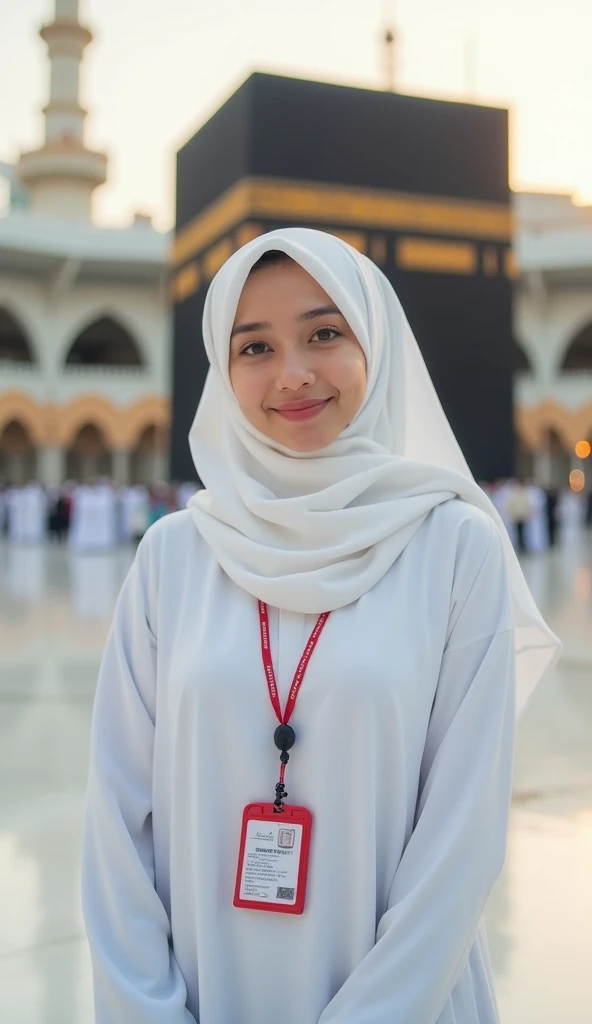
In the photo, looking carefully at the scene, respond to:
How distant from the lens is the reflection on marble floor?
1368 mm

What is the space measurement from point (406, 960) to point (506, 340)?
10.2m

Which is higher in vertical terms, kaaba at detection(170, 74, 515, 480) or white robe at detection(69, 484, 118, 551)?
kaaba at detection(170, 74, 515, 480)

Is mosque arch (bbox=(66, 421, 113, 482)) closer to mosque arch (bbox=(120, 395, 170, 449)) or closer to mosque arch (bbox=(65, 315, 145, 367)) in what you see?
mosque arch (bbox=(120, 395, 170, 449))

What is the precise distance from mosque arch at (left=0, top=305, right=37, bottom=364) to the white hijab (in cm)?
2049

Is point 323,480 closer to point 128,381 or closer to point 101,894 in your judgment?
point 101,894

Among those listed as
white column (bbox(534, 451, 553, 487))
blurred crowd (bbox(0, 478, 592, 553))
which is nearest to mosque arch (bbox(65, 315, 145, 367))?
blurred crowd (bbox(0, 478, 592, 553))

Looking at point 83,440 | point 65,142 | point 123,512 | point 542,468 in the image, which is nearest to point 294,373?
point 123,512

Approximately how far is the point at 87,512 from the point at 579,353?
50.6 ft

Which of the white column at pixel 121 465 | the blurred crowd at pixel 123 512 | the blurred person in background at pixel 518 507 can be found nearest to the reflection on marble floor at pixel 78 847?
the blurred person in background at pixel 518 507

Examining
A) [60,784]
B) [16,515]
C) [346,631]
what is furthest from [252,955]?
[16,515]

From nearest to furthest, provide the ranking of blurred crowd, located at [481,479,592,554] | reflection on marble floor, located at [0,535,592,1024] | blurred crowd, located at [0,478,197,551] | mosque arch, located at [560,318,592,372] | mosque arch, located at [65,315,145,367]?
reflection on marble floor, located at [0,535,592,1024] → blurred crowd, located at [481,479,592,554] → blurred crowd, located at [0,478,197,551] → mosque arch, located at [65,315,145,367] → mosque arch, located at [560,318,592,372]

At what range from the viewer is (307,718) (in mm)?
799

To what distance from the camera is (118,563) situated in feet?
29.8

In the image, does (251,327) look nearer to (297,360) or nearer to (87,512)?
(297,360)
